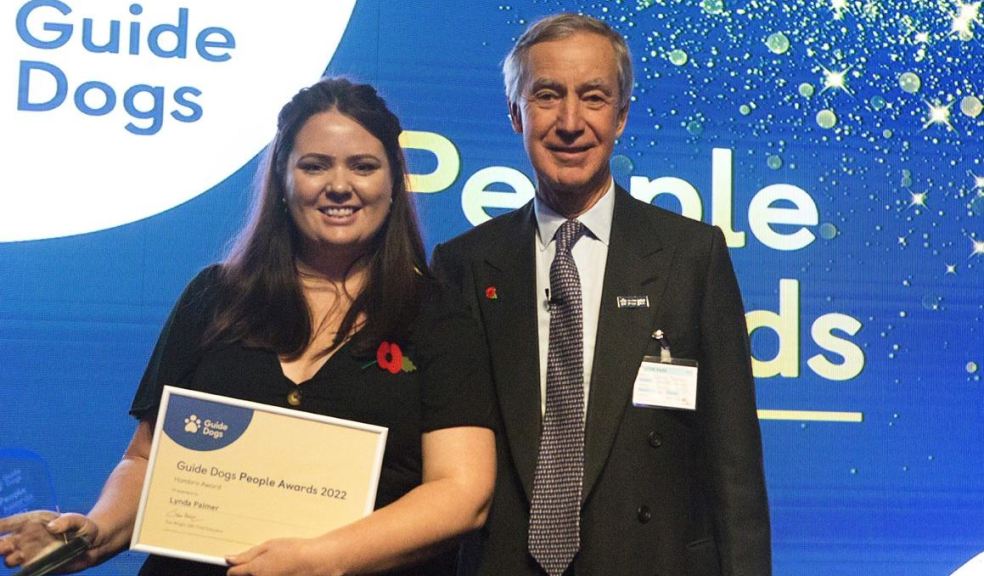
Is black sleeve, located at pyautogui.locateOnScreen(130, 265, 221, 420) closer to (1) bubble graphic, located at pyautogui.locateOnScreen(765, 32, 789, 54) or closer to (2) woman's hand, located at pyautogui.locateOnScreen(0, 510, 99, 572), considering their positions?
(2) woman's hand, located at pyautogui.locateOnScreen(0, 510, 99, 572)

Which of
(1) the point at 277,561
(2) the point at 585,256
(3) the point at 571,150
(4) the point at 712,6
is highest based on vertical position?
(4) the point at 712,6

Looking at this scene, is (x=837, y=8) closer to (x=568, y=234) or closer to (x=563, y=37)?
(x=563, y=37)

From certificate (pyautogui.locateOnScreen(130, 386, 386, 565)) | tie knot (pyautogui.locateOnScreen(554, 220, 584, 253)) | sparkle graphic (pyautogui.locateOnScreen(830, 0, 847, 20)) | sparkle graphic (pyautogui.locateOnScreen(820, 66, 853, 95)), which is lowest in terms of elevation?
certificate (pyautogui.locateOnScreen(130, 386, 386, 565))

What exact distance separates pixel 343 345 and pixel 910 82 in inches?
87.3

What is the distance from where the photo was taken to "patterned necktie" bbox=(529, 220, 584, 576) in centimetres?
211

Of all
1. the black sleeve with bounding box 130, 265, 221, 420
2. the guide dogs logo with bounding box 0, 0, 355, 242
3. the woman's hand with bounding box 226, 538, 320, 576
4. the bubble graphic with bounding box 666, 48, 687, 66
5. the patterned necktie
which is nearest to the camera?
the woman's hand with bounding box 226, 538, 320, 576

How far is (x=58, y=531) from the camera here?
5.39ft

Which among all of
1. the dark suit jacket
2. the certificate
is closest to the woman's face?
the certificate

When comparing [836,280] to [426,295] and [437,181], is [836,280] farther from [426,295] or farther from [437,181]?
[426,295]

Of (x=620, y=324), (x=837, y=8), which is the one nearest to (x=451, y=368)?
(x=620, y=324)

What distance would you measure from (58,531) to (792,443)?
2.10 metres

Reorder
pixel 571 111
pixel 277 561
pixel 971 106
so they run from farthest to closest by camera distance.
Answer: pixel 971 106 < pixel 571 111 < pixel 277 561

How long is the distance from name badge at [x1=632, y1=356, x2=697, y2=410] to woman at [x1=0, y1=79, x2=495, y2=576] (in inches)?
18.8

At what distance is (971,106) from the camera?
337 cm
